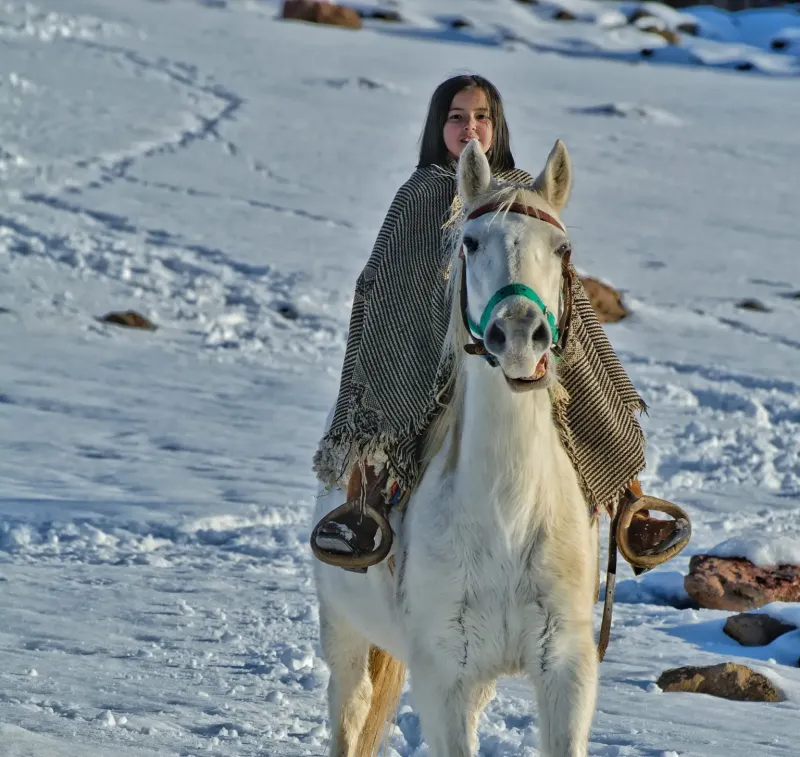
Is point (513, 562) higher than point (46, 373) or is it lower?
higher

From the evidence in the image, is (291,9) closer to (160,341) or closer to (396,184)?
(396,184)

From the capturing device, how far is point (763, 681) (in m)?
4.95

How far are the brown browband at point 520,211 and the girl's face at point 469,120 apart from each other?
935 millimetres

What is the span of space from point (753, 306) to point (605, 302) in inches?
82.1

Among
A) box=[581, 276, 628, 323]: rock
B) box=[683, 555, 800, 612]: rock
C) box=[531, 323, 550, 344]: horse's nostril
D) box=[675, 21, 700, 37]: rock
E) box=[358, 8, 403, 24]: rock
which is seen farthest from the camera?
box=[675, 21, 700, 37]: rock

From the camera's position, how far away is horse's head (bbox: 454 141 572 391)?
2678 millimetres

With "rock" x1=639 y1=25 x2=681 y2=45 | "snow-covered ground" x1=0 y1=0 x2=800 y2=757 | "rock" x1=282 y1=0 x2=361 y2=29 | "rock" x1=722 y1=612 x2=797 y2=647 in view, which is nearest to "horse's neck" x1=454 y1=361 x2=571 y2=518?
"snow-covered ground" x1=0 y1=0 x2=800 y2=757

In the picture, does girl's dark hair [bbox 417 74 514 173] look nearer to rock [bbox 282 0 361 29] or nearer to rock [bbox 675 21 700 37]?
rock [bbox 282 0 361 29]

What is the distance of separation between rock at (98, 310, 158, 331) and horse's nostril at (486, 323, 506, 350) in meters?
10.6

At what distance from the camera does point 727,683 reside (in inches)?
195

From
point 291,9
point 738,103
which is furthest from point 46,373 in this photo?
point 291,9

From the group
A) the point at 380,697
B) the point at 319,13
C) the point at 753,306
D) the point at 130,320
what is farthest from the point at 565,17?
the point at 380,697

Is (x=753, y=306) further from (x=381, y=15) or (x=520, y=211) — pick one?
(x=381, y=15)

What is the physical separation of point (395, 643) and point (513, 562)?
61cm
